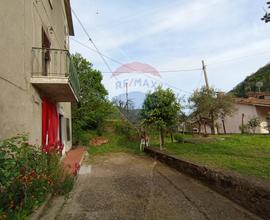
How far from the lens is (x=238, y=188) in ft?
17.2

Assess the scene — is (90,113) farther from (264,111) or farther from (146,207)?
(264,111)

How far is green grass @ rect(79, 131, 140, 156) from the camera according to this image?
1723 centimetres

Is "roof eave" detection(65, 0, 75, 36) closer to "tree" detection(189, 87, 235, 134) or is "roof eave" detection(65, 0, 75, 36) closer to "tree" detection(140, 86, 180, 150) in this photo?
"tree" detection(140, 86, 180, 150)

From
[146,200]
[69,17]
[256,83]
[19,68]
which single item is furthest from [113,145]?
[256,83]

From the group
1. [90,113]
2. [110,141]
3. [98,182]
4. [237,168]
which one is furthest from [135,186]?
[90,113]

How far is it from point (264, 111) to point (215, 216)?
27.2 meters

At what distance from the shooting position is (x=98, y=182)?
7.93 metres

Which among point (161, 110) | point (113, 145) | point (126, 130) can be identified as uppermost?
point (161, 110)

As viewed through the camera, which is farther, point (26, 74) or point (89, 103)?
point (89, 103)

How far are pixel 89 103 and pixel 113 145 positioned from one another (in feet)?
15.3

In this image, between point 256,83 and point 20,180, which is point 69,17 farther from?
point 256,83

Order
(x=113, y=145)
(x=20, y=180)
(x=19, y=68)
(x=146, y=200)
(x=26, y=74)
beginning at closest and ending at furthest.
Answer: (x=20, y=180) → (x=146, y=200) → (x=19, y=68) → (x=26, y=74) → (x=113, y=145)

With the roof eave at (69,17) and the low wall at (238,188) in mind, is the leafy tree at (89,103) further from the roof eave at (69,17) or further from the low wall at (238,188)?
the low wall at (238,188)

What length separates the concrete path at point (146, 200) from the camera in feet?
16.0
